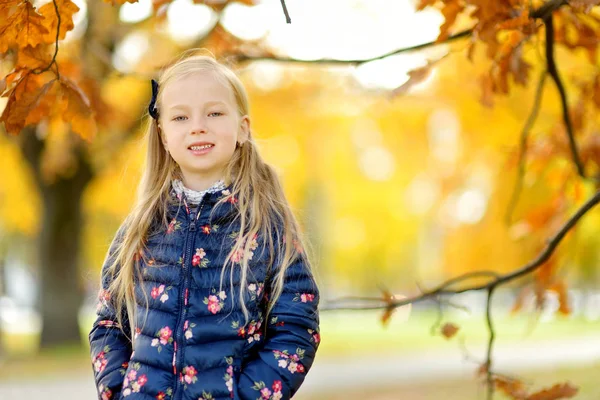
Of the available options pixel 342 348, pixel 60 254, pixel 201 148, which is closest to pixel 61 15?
pixel 201 148

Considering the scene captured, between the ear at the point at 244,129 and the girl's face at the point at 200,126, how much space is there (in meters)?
0.07

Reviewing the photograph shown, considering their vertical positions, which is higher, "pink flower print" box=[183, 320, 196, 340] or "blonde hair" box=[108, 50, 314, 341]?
"blonde hair" box=[108, 50, 314, 341]

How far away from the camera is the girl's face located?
235 cm

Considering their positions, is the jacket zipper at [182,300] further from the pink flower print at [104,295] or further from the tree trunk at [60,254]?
the tree trunk at [60,254]

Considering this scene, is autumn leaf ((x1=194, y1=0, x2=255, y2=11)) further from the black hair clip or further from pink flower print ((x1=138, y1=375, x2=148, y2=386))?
pink flower print ((x1=138, y1=375, x2=148, y2=386))

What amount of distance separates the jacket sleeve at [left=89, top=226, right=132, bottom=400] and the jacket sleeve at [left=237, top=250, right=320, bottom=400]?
1.22ft

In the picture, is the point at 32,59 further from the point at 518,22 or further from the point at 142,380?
the point at 518,22

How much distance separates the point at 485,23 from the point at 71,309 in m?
11.2

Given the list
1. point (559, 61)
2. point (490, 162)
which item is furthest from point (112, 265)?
point (490, 162)

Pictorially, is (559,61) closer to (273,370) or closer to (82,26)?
(82,26)

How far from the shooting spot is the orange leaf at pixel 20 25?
244 centimetres

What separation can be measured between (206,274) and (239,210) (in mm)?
214

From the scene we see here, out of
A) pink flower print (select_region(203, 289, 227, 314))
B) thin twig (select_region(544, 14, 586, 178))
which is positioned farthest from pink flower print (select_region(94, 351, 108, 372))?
thin twig (select_region(544, 14, 586, 178))

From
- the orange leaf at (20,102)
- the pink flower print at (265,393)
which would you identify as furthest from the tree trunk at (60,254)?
the pink flower print at (265,393)
